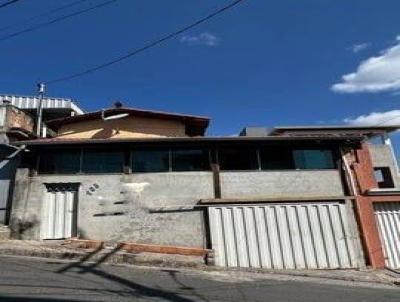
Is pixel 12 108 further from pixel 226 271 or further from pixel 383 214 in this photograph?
pixel 383 214

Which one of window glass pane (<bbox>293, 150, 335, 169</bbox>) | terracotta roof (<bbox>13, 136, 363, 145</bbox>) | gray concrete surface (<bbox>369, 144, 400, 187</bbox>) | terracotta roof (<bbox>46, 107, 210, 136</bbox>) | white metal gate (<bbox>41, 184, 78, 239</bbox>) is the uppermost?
terracotta roof (<bbox>46, 107, 210, 136</bbox>)

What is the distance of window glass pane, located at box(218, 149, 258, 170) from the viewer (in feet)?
54.9

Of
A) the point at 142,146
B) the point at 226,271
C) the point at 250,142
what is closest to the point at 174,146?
the point at 142,146

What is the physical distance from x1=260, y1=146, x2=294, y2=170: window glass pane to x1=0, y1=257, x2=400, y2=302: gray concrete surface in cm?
491

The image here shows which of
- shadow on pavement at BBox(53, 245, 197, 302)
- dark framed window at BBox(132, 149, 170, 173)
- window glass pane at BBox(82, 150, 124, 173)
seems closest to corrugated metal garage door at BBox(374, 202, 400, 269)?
dark framed window at BBox(132, 149, 170, 173)

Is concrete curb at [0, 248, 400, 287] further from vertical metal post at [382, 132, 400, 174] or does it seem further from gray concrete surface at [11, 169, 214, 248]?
vertical metal post at [382, 132, 400, 174]

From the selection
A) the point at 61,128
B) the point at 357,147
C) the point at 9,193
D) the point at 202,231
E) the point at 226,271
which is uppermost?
the point at 61,128

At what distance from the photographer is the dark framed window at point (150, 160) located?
16406mm

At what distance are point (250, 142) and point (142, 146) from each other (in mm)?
4084

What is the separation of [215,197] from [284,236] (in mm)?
2773

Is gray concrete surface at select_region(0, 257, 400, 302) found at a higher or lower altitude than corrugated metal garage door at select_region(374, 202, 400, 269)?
lower

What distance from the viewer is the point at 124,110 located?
2144 cm

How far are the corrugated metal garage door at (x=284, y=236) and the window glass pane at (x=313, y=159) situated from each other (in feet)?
5.41

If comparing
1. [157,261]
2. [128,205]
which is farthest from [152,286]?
[128,205]
